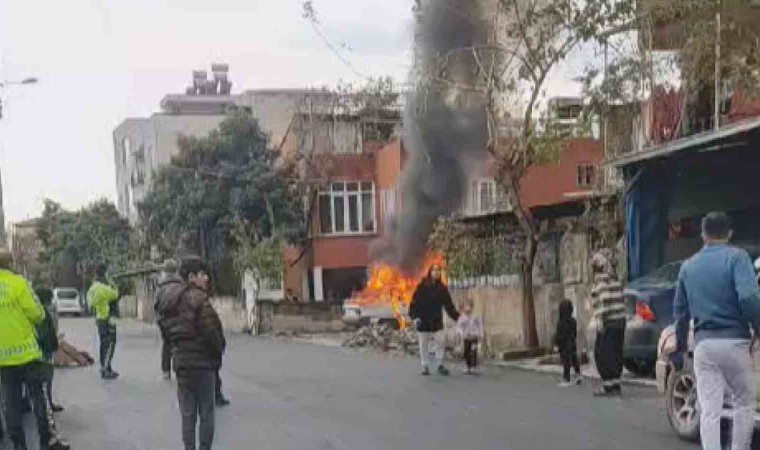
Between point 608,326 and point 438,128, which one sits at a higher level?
point 438,128

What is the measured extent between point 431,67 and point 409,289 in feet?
35.8

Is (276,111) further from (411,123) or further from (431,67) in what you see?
(431,67)

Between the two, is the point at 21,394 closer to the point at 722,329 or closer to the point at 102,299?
the point at 722,329

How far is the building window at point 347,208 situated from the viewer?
139 ft

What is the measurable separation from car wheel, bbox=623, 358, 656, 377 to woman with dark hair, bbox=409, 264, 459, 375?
297cm

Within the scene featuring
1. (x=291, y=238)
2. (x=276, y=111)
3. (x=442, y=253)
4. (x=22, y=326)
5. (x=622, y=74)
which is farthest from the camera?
(x=276, y=111)

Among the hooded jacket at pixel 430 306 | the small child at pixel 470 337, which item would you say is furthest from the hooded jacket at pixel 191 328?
the small child at pixel 470 337

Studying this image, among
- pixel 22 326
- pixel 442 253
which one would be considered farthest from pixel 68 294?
pixel 22 326

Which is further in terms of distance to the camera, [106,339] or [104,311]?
[106,339]

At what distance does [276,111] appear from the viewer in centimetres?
5225

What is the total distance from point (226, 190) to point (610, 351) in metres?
30.3

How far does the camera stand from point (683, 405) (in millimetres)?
9586

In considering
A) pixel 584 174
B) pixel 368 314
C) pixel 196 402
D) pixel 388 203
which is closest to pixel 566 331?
pixel 196 402

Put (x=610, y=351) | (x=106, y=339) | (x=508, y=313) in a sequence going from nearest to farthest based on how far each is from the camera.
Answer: (x=610, y=351) < (x=106, y=339) < (x=508, y=313)
